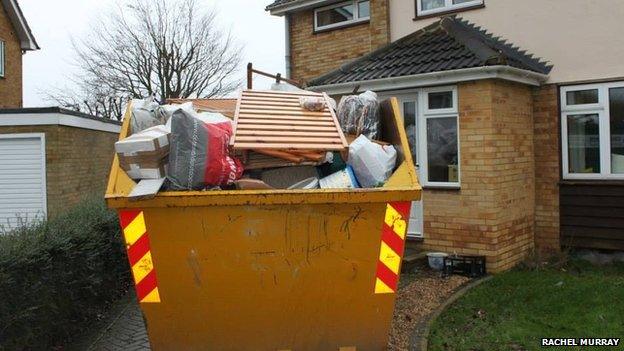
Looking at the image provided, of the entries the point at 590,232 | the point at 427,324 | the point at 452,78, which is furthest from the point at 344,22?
the point at 427,324

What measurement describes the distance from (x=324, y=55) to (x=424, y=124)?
12.3 ft

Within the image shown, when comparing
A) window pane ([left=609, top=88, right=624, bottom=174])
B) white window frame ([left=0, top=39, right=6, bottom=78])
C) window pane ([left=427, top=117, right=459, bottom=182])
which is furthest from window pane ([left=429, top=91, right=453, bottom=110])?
white window frame ([left=0, top=39, right=6, bottom=78])

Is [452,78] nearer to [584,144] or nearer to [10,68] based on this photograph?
[584,144]

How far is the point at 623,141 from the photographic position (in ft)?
26.4

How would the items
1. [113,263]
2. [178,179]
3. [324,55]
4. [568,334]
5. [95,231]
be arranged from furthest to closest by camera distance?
[324,55]
[113,263]
[95,231]
[568,334]
[178,179]

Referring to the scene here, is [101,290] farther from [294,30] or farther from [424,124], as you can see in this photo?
[294,30]

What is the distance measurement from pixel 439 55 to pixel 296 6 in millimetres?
4224

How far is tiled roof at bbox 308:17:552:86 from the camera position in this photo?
315 inches

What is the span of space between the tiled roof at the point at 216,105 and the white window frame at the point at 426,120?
412 cm

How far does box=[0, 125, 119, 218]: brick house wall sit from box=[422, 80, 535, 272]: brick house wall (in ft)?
19.9

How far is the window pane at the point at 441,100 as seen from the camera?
8250mm

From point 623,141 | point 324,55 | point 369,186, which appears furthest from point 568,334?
point 324,55

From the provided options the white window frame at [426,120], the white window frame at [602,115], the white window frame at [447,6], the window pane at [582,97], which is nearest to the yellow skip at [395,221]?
the white window frame at [426,120]

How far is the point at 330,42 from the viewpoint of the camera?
1136cm
